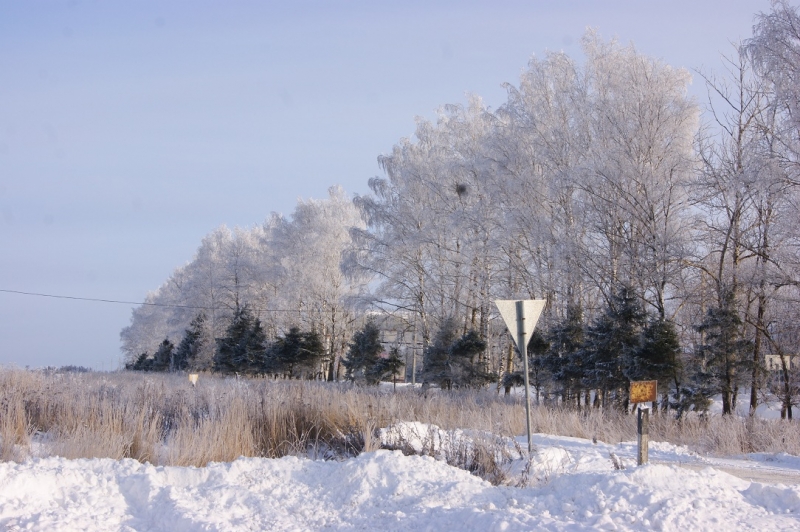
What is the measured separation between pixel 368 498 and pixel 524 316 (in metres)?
3.76

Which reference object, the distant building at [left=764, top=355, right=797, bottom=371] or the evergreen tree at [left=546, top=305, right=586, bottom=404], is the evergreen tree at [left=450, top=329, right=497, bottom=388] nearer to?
the evergreen tree at [left=546, top=305, right=586, bottom=404]

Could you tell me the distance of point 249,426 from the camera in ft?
28.0

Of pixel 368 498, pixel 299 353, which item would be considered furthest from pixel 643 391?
pixel 299 353

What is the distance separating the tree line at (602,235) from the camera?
1667cm

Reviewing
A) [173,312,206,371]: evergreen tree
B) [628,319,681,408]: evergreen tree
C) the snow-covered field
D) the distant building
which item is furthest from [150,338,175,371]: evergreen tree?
the snow-covered field

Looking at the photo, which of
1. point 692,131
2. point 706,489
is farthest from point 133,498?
point 692,131

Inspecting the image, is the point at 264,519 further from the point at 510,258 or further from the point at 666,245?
the point at 510,258

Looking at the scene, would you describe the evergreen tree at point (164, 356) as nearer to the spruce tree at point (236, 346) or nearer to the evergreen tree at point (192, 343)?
the evergreen tree at point (192, 343)

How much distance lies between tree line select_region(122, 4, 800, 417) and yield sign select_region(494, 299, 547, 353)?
28.0ft

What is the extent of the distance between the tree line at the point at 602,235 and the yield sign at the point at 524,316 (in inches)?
336

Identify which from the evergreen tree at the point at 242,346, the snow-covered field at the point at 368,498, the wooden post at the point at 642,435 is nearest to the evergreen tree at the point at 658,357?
the wooden post at the point at 642,435

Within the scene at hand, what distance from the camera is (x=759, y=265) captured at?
55.9 feet

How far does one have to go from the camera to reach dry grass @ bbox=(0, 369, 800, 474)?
7.70 m

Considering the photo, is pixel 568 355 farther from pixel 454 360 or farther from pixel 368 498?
pixel 368 498
